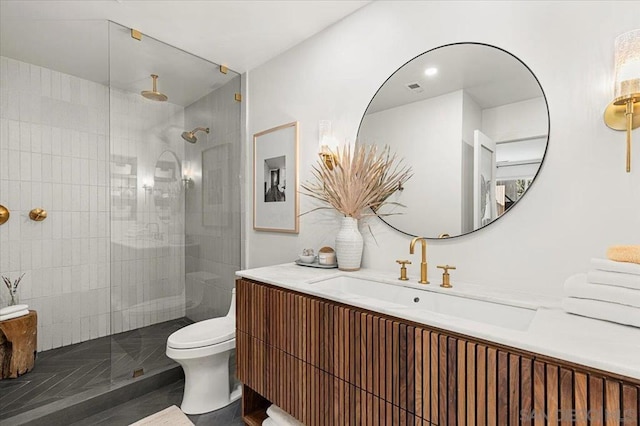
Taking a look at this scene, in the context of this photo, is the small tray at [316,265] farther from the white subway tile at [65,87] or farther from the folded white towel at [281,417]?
the white subway tile at [65,87]

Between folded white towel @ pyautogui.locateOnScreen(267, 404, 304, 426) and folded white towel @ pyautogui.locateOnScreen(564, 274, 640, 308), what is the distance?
136cm

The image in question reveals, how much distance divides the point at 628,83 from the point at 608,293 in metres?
0.73

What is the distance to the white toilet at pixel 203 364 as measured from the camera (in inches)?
76.7

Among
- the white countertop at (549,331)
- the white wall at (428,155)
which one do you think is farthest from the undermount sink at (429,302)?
the white wall at (428,155)

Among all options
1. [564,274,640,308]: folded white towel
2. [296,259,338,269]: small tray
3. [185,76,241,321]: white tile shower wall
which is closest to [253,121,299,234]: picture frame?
[185,76,241,321]: white tile shower wall

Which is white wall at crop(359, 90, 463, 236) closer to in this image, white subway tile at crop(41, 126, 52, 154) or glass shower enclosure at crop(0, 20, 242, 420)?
glass shower enclosure at crop(0, 20, 242, 420)

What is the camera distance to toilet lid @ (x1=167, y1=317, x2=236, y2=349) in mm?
1956

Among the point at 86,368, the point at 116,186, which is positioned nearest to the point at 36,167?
the point at 116,186

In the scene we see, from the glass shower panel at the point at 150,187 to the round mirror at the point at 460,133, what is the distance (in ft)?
Result: 5.18

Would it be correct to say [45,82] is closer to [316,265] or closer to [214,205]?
[214,205]

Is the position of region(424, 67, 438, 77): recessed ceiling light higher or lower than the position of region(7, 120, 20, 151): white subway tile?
higher

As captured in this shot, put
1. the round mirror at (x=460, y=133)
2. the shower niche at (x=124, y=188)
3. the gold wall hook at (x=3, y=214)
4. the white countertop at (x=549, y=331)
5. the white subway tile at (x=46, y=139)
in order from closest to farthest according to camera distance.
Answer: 1. the white countertop at (x=549, y=331)
2. the round mirror at (x=460, y=133)
3. the shower niche at (x=124, y=188)
4. the gold wall hook at (x=3, y=214)
5. the white subway tile at (x=46, y=139)

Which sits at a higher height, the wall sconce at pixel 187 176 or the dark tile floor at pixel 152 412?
the wall sconce at pixel 187 176

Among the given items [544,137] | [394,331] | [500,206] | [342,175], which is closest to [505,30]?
[544,137]
